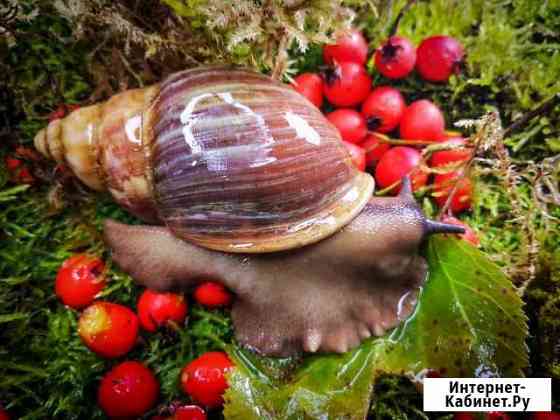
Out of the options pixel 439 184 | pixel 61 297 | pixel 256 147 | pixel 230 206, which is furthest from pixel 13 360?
pixel 439 184

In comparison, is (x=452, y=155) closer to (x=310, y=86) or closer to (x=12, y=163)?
(x=310, y=86)

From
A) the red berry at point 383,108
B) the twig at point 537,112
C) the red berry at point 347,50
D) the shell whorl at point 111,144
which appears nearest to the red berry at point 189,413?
the shell whorl at point 111,144

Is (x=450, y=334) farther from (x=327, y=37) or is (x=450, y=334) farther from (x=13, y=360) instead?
(x=13, y=360)

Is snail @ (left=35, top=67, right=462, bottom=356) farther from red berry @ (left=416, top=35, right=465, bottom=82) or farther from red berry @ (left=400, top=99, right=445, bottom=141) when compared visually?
red berry @ (left=416, top=35, right=465, bottom=82)

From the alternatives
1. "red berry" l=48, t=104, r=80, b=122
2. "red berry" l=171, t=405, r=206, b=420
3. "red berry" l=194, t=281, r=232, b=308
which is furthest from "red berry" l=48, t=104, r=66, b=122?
"red berry" l=171, t=405, r=206, b=420

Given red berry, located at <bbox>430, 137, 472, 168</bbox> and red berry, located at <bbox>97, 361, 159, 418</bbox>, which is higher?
red berry, located at <bbox>430, 137, 472, 168</bbox>
